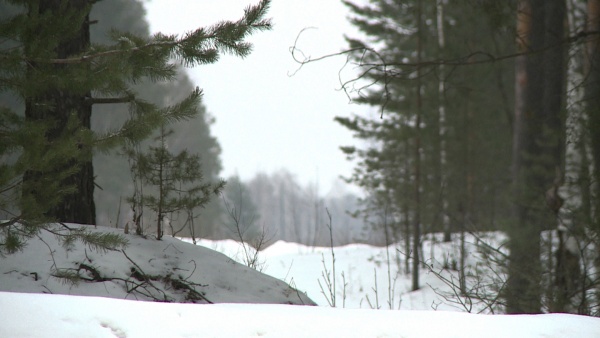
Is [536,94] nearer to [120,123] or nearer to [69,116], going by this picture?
[69,116]

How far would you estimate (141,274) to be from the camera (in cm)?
373

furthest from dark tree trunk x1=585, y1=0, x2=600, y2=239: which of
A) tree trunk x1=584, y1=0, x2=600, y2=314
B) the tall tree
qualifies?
the tall tree

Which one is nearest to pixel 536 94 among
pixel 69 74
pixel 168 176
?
pixel 168 176

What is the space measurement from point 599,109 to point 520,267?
142cm

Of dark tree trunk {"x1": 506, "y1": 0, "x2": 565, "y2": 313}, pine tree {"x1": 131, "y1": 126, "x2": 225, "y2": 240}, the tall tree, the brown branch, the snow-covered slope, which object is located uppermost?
the tall tree

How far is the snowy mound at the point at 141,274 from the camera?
3.35 m

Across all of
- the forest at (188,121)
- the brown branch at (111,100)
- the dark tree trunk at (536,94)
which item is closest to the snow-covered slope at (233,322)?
the forest at (188,121)

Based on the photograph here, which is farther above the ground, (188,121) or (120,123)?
(120,123)

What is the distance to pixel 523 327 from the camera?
1.72m

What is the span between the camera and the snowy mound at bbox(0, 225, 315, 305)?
11.0 ft

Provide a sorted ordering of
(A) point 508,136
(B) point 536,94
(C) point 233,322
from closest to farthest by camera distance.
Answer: (C) point 233,322
(B) point 536,94
(A) point 508,136

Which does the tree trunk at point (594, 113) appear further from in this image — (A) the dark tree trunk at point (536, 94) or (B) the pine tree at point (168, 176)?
(B) the pine tree at point (168, 176)

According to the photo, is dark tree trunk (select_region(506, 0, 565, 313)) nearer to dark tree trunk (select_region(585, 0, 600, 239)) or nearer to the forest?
the forest

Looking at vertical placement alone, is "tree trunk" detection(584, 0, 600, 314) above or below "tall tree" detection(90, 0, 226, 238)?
below
